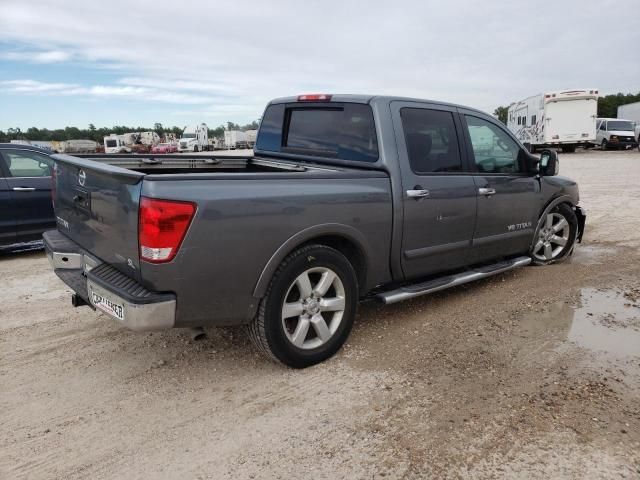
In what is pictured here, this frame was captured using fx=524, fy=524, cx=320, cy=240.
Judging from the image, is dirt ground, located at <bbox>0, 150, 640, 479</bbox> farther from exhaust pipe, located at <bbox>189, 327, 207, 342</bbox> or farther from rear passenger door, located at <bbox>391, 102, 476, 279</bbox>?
rear passenger door, located at <bbox>391, 102, 476, 279</bbox>

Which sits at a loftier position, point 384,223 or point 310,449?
point 384,223

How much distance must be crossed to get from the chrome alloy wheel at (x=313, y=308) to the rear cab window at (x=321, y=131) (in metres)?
1.04

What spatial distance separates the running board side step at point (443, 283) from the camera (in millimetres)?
3920

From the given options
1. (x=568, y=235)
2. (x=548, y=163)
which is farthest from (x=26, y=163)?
(x=568, y=235)

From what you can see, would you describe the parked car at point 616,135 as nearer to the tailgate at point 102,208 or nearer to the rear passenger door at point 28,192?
the rear passenger door at point 28,192

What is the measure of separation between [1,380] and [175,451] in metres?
1.52

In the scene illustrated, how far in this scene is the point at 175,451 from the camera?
2.64 m

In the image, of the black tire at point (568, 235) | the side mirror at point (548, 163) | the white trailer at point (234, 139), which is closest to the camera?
the side mirror at point (548, 163)

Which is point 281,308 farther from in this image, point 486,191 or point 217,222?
point 486,191

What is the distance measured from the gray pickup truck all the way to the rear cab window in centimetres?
1

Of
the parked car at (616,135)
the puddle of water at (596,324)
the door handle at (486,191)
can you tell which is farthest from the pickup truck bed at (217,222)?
the parked car at (616,135)

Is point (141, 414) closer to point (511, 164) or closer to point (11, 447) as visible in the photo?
point (11, 447)

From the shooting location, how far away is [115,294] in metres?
2.91

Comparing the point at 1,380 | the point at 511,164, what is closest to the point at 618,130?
the point at 511,164
